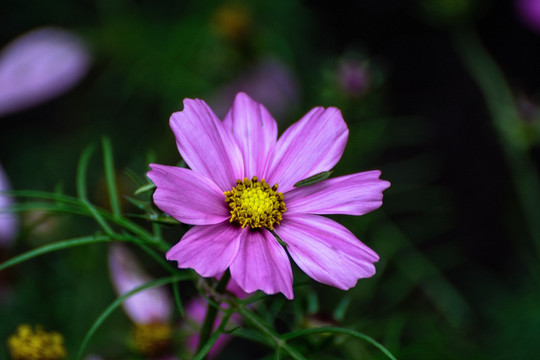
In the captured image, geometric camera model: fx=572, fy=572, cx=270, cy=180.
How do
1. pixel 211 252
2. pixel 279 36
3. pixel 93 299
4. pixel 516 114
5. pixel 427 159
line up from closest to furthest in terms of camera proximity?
pixel 211 252 → pixel 93 299 → pixel 516 114 → pixel 279 36 → pixel 427 159

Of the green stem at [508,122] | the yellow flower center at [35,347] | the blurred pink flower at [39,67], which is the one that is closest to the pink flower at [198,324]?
the yellow flower center at [35,347]

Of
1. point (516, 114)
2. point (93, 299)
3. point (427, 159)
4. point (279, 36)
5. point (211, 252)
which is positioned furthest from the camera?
point (427, 159)

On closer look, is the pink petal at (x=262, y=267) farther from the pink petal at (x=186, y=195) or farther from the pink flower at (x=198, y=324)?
the pink flower at (x=198, y=324)

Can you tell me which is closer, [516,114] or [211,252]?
[211,252]

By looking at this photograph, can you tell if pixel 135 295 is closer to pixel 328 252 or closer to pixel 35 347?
pixel 35 347

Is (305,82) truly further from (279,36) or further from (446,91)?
(446,91)

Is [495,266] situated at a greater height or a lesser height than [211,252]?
greater

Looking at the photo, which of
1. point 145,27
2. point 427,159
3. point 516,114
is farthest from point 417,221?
point 145,27
